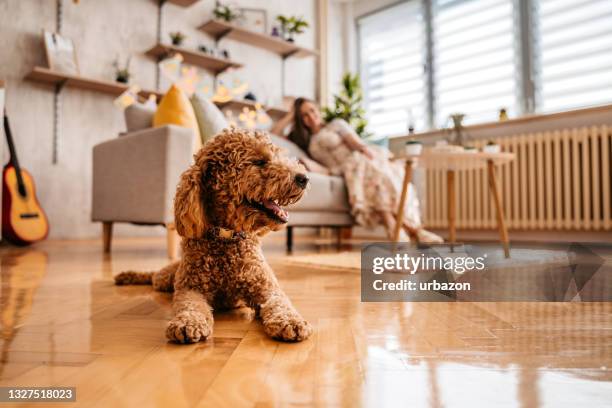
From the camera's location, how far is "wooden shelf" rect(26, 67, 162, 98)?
3.35 metres

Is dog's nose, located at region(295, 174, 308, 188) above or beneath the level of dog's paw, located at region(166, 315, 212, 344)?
above

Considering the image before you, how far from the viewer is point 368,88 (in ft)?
18.3

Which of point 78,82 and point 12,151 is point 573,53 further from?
point 12,151

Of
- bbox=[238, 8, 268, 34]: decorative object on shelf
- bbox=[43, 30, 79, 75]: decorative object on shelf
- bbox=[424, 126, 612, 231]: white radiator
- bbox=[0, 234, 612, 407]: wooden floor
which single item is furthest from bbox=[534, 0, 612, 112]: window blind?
bbox=[43, 30, 79, 75]: decorative object on shelf

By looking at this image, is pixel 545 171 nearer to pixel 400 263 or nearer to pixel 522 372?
pixel 400 263

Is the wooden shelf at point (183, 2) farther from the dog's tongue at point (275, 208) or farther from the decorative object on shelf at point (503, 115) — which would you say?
the dog's tongue at point (275, 208)

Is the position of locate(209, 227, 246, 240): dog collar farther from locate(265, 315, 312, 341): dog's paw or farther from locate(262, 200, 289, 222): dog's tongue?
locate(265, 315, 312, 341): dog's paw

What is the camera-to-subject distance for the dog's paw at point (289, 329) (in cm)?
79

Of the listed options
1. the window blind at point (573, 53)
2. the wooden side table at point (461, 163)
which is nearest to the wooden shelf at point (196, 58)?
the wooden side table at point (461, 163)

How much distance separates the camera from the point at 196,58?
14.0ft

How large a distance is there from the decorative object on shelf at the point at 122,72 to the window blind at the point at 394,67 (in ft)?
9.62

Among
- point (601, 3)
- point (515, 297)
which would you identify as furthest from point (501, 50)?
point (515, 297)

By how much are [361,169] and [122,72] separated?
94.2 inches

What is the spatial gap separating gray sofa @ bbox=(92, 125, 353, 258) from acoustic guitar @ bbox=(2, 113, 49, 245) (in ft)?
2.36
